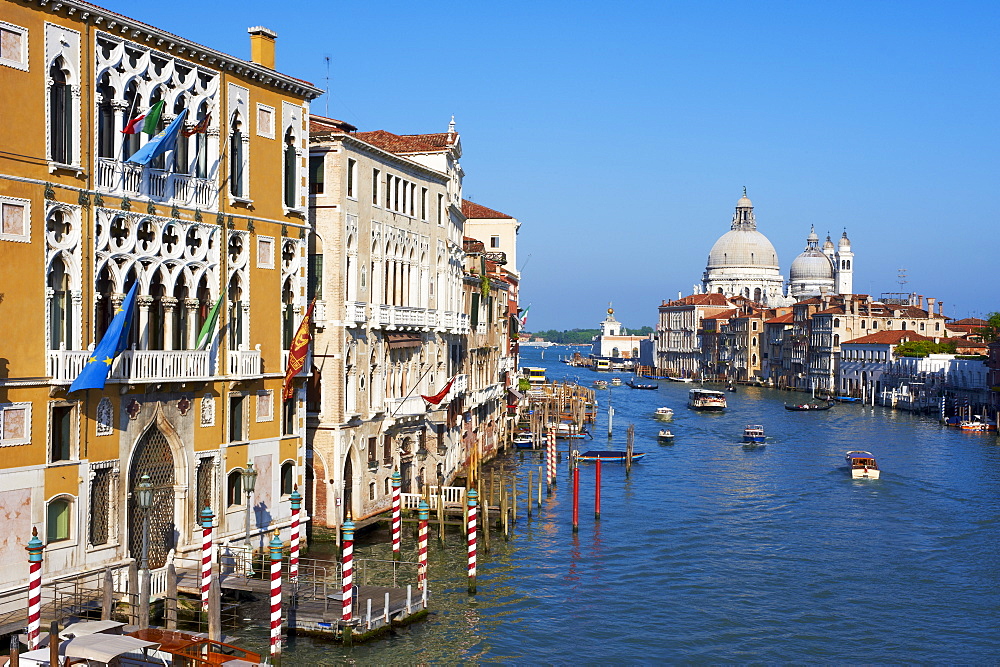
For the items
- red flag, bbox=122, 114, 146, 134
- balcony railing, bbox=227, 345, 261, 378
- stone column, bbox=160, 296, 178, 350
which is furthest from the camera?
balcony railing, bbox=227, 345, 261, 378

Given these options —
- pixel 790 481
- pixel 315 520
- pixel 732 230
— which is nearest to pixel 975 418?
pixel 790 481

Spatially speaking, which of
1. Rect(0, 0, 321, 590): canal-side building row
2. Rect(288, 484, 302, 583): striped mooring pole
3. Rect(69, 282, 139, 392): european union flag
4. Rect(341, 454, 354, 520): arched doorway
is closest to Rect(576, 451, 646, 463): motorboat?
Rect(341, 454, 354, 520): arched doorway

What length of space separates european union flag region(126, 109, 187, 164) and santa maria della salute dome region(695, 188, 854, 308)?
136 metres

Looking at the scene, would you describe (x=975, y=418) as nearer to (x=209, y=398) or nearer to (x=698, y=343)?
(x=209, y=398)

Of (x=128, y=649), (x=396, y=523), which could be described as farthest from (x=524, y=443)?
(x=128, y=649)

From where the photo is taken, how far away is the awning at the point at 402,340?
24.6 metres

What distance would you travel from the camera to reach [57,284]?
49.7ft

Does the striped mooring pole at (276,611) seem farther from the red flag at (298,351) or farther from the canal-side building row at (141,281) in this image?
the red flag at (298,351)

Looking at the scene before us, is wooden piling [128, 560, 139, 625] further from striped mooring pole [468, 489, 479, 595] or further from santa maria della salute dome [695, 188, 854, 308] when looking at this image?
santa maria della salute dome [695, 188, 854, 308]

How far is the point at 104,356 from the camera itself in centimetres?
1514

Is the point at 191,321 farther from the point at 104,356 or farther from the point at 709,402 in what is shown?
the point at 709,402

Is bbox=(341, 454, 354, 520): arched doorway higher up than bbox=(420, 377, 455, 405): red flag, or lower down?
lower down

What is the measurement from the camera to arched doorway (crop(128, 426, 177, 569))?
16.4 metres

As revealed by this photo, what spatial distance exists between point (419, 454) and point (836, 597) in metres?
10.2
